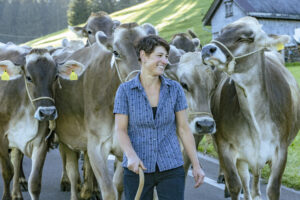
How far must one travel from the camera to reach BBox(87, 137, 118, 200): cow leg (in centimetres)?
562

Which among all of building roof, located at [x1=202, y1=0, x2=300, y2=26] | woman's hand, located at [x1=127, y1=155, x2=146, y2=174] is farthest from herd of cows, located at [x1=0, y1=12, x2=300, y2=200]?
building roof, located at [x1=202, y1=0, x2=300, y2=26]

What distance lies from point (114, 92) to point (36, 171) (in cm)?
151

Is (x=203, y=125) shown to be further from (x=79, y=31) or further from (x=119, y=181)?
(x=79, y=31)

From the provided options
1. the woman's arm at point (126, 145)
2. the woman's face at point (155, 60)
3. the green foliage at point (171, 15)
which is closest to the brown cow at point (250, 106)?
the woman's face at point (155, 60)

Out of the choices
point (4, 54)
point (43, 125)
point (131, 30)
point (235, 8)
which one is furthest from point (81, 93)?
point (235, 8)

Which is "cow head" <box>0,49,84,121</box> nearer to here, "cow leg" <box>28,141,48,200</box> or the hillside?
"cow leg" <box>28,141,48,200</box>

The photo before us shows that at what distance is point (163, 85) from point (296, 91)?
3460 mm

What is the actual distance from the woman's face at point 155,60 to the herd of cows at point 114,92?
1.41 meters

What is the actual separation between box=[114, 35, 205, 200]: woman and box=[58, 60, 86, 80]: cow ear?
2.71 m

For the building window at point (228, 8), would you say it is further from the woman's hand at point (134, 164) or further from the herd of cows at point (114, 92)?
the woman's hand at point (134, 164)

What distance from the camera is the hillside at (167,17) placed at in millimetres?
64875

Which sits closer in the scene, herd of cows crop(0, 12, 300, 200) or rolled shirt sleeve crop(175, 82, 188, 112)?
rolled shirt sleeve crop(175, 82, 188, 112)

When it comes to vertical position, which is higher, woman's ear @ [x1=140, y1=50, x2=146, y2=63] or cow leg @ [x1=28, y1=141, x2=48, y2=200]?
woman's ear @ [x1=140, y1=50, x2=146, y2=63]

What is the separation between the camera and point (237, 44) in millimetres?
5234
